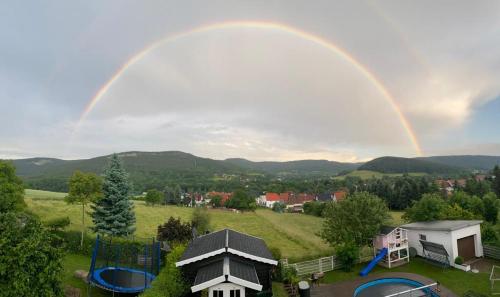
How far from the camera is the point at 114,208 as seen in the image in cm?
2898

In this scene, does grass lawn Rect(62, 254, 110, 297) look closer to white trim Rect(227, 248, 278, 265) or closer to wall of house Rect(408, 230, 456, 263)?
white trim Rect(227, 248, 278, 265)

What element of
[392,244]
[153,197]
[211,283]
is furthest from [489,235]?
[153,197]

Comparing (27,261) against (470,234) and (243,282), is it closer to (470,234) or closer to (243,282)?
(243,282)

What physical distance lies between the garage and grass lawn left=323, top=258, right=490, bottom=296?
2744mm

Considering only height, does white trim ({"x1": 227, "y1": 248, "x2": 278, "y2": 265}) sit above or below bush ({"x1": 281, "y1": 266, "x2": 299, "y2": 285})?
above

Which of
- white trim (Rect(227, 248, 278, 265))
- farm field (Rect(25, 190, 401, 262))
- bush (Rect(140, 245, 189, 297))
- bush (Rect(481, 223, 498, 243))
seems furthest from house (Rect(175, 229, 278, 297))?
bush (Rect(481, 223, 498, 243))

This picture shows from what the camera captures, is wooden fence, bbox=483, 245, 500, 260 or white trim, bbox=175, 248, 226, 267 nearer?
white trim, bbox=175, 248, 226, 267

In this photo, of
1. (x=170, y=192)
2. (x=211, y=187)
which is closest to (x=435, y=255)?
(x=170, y=192)

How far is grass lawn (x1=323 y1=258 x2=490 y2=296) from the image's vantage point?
65.7ft

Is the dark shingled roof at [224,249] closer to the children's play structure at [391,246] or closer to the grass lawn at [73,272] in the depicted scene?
the grass lawn at [73,272]

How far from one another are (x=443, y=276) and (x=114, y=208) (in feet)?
91.9

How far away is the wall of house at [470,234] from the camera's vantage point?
976 inches

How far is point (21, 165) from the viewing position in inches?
7180

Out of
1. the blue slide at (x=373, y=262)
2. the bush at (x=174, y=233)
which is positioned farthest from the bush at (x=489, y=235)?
the bush at (x=174, y=233)
